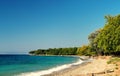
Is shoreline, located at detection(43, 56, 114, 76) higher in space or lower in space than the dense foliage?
lower

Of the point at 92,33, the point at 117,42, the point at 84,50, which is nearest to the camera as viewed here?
the point at 117,42

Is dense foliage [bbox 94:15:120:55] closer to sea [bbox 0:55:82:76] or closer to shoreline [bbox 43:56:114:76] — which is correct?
sea [bbox 0:55:82:76]

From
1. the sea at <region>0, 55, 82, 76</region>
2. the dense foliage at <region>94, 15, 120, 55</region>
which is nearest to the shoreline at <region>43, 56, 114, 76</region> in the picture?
the sea at <region>0, 55, 82, 76</region>

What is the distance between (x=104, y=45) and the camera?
6462cm

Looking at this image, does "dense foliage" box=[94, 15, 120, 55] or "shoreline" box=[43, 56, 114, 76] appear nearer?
"shoreline" box=[43, 56, 114, 76]

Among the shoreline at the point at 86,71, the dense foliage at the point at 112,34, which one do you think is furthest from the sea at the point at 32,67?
the dense foliage at the point at 112,34

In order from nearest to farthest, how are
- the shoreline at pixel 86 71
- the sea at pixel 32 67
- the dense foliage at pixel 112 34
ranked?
the shoreline at pixel 86 71
the sea at pixel 32 67
the dense foliage at pixel 112 34

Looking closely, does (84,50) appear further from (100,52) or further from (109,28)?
(109,28)

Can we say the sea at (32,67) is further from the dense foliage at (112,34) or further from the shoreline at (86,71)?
the dense foliage at (112,34)

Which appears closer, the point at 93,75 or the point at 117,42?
the point at 93,75

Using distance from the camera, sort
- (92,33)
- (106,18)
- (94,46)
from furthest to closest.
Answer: (94,46) → (92,33) → (106,18)

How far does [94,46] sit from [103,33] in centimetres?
4469

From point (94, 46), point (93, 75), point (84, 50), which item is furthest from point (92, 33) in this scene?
point (93, 75)

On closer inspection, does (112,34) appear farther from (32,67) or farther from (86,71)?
(86,71)
